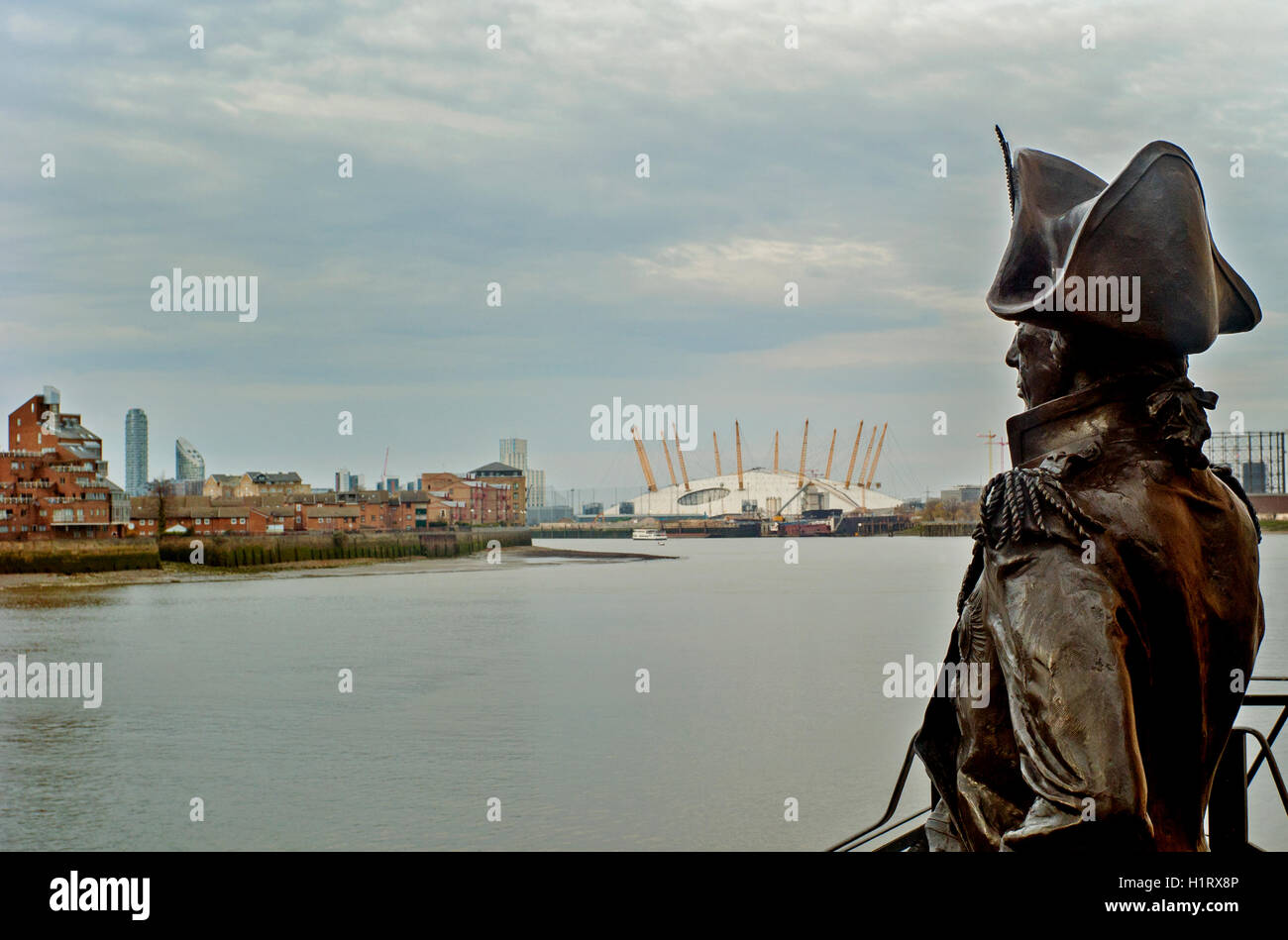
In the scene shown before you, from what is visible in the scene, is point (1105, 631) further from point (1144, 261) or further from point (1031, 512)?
point (1144, 261)

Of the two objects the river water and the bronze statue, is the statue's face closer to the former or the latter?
the bronze statue

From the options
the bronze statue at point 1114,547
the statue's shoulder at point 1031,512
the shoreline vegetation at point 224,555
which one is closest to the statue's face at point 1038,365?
the bronze statue at point 1114,547

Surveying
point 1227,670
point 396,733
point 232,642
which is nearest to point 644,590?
point 232,642

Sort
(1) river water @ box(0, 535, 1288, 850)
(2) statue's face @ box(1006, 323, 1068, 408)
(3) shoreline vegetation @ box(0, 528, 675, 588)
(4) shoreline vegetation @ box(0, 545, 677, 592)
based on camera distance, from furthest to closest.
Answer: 1. (3) shoreline vegetation @ box(0, 528, 675, 588)
2. (4) shoreline vegetation @ box(0, 545, 677, 592)
3. (1) river water @ box(0, 535, 1288, 850)
4. (2) statue's face @ box(1006, 323, 1068, 408)

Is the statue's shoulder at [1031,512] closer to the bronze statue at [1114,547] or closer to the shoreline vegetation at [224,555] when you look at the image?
the bronze statue at [1114,547]

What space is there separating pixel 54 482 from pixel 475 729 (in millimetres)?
57614

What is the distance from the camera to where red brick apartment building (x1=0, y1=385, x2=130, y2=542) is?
6781cm

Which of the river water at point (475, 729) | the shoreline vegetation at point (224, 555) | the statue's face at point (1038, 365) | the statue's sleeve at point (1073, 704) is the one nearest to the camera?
the statue's sleeve at point (1073, 704)

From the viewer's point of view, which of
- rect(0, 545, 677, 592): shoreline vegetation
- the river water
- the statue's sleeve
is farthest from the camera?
rect(0, 545, 677, 592): shoreline vegetation

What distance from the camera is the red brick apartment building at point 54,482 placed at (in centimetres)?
6781

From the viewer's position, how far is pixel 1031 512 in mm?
2318

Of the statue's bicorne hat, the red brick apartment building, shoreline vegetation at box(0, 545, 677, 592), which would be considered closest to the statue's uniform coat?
the statue's bicorne hat

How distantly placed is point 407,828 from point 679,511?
15119 cm

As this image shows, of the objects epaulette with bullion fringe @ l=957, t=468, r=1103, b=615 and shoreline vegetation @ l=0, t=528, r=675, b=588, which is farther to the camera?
shoreline vegetation @ l=0, t=528, r=675, b=588
